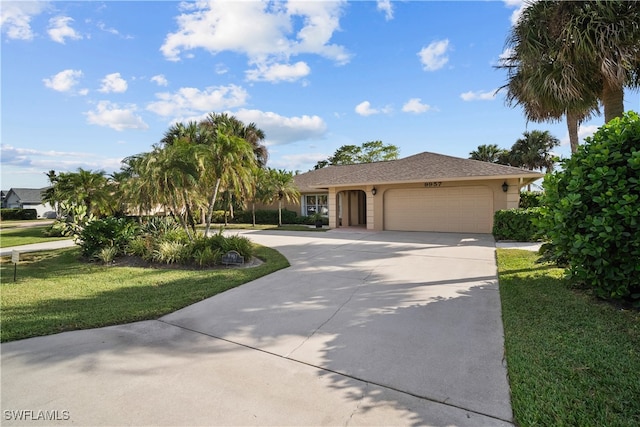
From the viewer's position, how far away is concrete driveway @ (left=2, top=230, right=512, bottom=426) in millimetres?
2418

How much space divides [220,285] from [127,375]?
3.29 metres

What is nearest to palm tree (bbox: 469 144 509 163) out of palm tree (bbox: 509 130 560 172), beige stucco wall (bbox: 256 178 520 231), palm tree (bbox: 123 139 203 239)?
palm tree (bbox: 509 130 560 172)

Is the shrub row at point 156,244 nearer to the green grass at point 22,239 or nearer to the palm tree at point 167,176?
the palm tree at point 167,176

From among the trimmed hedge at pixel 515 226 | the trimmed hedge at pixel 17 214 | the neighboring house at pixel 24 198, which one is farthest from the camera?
the neighboring house at pixel 24 198

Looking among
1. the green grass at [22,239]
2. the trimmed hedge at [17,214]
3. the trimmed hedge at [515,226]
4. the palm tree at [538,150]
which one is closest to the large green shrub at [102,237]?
the green grass at [22,239]

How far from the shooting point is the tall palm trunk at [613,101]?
697 cm

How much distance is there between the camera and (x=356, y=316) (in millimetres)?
4508

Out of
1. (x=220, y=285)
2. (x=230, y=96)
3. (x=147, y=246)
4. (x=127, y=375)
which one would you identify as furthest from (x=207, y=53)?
(x=127, y=375)

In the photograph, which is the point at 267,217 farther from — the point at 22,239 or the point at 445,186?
the point at 22,239

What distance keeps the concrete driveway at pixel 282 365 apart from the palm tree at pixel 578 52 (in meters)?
5.42

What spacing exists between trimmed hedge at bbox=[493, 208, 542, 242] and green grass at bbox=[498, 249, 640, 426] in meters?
6.98

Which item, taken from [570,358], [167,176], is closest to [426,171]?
[167,176]

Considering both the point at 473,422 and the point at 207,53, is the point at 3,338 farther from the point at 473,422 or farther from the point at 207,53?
the point at 207,53

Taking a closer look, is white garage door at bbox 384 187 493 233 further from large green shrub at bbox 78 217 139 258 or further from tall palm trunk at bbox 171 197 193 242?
large green shrub at bbox 78 217 139 258
